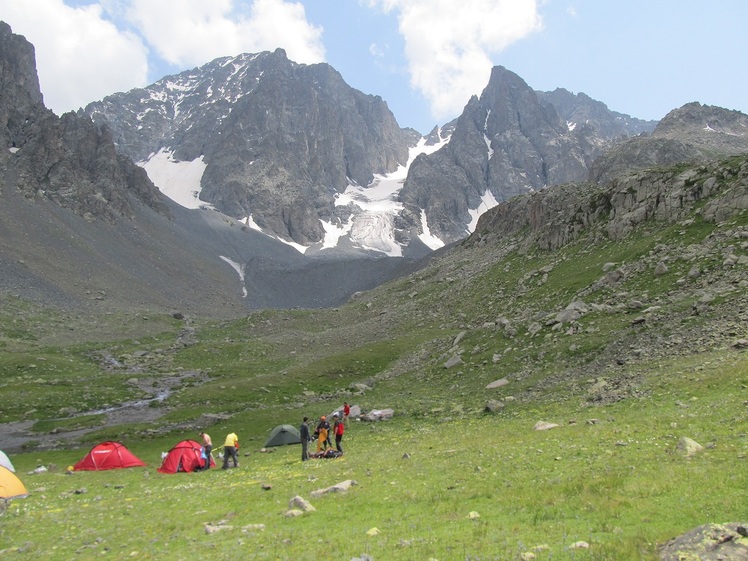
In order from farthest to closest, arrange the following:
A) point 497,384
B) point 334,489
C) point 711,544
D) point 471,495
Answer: point 497,384 → point 334,489 → point 471,495 → point 711,544

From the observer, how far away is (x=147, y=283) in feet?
613

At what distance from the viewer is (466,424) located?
3362cm

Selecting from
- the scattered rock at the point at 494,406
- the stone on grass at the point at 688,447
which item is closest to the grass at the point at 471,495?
the stone on grass at the point at 688,447

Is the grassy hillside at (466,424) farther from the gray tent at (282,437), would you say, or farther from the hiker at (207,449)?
the gray tent at (282,437)

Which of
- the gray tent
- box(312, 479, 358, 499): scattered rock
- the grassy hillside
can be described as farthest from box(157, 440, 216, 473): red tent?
box(312, 479, 358, 499): scattered rock

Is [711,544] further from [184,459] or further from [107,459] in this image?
[107,459]

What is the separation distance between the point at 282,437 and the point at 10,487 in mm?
18487

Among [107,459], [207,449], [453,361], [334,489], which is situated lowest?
[107,459]

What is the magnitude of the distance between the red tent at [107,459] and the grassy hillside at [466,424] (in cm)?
194

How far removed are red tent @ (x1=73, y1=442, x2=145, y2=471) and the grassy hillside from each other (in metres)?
1.94

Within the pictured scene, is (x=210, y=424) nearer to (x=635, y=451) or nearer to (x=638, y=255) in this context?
(x=635, y=451)

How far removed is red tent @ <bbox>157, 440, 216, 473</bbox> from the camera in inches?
1313

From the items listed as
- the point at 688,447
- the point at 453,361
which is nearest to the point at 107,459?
the point at 453,361

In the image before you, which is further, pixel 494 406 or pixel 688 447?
pixel 494 406
